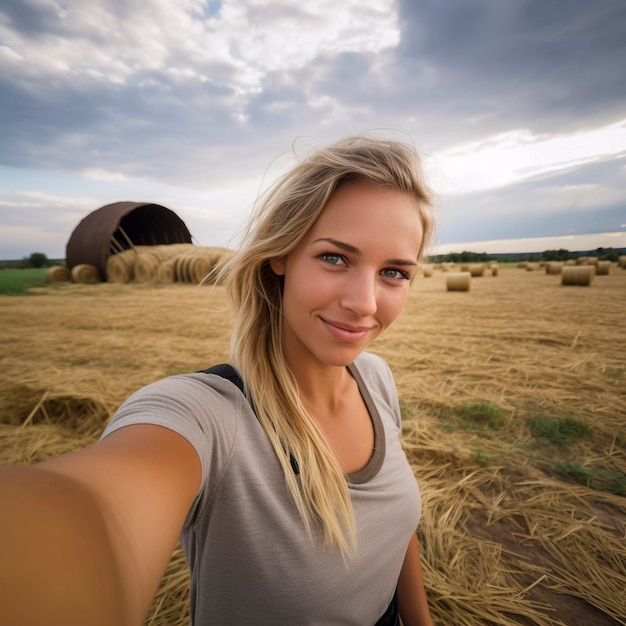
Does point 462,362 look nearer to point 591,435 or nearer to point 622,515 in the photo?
point 591,435

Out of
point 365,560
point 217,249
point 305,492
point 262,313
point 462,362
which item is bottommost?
point 462,362

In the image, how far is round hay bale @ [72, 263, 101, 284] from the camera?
15.5 metres

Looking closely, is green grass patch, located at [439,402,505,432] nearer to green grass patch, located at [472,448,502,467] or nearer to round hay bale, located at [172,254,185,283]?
green grass patch, located at [472,448,502,467]

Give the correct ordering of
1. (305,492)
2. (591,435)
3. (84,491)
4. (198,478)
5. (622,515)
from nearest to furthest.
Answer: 1. (84,491)
2. (198,478)
3. (305,492)
4. (622,515)
5. (591,435)

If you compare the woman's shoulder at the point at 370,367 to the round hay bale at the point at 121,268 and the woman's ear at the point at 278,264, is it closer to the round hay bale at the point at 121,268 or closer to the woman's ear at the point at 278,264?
the woman's ear at the point at 278,264

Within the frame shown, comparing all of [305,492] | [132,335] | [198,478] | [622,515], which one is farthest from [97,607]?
[132,335]

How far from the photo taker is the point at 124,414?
2.45 feet

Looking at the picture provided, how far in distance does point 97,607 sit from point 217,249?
17.0 m

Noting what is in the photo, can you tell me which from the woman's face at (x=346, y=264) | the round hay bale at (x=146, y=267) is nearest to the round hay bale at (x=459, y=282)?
the woman's face at (x=346, y=264)

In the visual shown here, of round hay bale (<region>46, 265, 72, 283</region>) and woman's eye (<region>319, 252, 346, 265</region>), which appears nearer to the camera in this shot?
woman's eye (<region>319, 252, 346, 265</region>)

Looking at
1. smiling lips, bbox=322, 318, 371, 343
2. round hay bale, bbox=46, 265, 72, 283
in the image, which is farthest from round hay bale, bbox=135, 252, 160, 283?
smiling lips, bbox=322, 318, 371, 343

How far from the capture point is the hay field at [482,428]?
1.65 m

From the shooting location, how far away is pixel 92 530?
1.58 ft

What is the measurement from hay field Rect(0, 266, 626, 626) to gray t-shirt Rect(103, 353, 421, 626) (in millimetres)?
978
